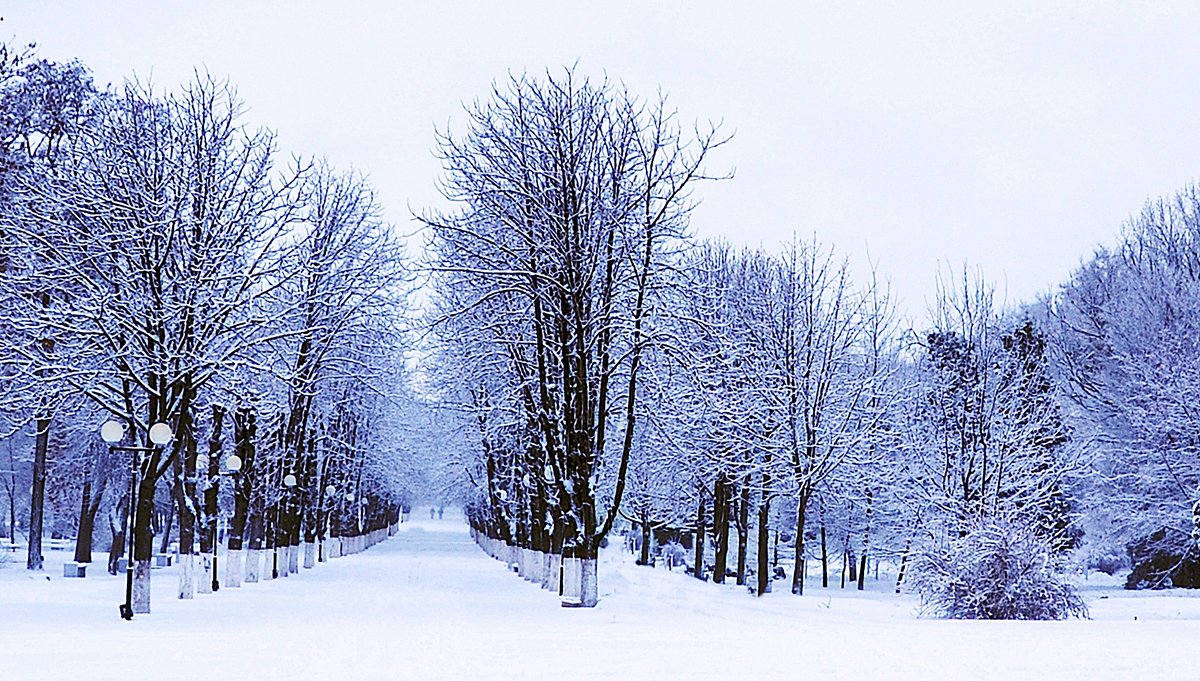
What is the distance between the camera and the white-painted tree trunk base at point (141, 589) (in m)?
17.1

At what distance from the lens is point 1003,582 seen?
1927 centimetres

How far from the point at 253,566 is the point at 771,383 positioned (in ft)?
44.0

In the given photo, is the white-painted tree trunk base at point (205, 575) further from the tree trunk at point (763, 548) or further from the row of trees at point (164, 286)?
Result: the tree trunk at point (763, 548)

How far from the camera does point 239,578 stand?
26688 millimetres

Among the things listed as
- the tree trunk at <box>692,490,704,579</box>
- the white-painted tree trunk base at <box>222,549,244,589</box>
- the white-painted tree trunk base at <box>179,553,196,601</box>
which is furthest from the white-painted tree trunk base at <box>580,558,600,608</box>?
the tree trunk at <box>692,490,704,579</box>

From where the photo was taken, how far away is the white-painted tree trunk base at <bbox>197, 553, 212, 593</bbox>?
2398 cm

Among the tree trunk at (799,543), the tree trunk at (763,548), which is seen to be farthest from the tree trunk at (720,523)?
the tree trunk at (799,543)

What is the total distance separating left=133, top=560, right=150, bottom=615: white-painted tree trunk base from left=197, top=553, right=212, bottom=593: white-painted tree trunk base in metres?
6.94

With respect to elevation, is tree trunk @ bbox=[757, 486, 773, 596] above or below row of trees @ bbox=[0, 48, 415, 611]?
below

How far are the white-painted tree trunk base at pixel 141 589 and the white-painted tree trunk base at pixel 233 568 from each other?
31.3 feet

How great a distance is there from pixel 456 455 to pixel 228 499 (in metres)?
9.52

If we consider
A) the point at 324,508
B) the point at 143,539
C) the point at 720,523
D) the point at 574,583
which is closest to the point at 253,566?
the point at 574,583

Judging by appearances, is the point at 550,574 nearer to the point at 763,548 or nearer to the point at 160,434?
the point at 763,548

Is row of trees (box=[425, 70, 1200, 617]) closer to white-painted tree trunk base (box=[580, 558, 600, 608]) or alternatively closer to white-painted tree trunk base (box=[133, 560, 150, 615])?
white-painted tree trunk base (box=[580, 558, 600, 608])
